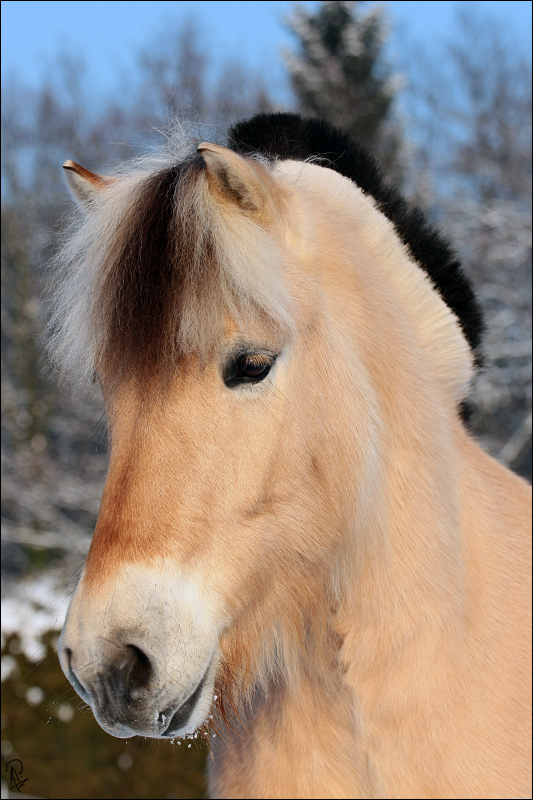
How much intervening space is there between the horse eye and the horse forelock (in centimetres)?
7

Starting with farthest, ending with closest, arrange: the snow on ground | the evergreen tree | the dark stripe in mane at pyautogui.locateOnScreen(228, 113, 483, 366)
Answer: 1. the evergreen tree
2. the snow on ground
3. the dark stripe in mane at pyautogui.locateOnScreen(228, 113, 483, 366)

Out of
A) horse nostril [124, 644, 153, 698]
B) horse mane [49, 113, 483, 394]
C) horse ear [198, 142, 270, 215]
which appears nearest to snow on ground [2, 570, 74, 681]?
horse mane [49, 113, 483, 394]

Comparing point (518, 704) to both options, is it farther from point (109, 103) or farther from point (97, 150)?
point (109, 103)

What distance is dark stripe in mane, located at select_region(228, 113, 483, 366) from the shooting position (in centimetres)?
231

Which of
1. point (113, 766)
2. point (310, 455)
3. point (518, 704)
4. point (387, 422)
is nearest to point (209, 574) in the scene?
point (310, 455)

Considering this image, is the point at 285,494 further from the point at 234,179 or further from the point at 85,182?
the point at 85,182

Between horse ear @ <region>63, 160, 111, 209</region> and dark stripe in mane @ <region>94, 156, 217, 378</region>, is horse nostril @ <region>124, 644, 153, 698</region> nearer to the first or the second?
dark stripe in mane @ <region>94, 156, 217, 378</region>

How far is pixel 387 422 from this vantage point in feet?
6.35

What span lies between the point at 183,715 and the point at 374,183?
192cm

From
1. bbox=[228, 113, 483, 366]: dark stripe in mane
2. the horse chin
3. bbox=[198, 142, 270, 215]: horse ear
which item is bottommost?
the horse chin

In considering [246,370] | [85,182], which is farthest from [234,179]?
[85,182]

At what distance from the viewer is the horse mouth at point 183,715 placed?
149cm
